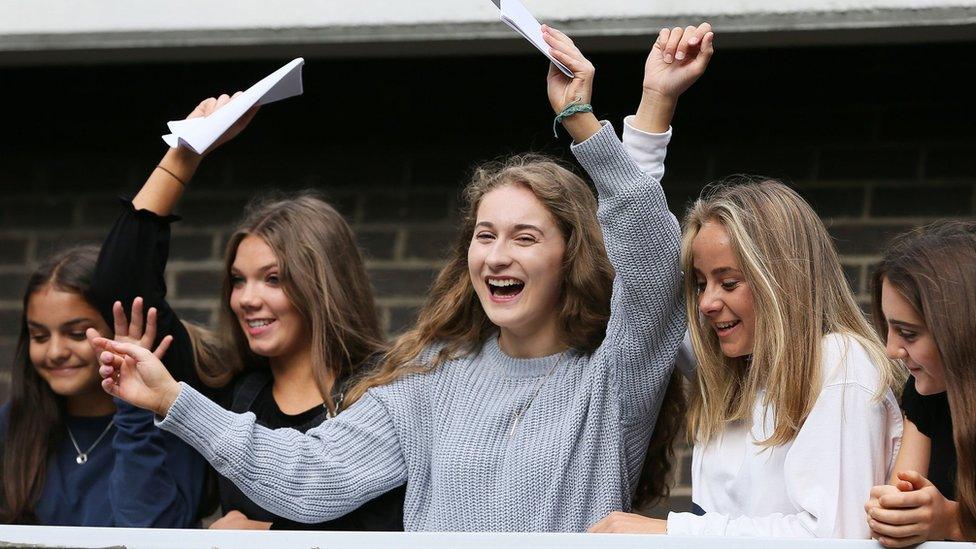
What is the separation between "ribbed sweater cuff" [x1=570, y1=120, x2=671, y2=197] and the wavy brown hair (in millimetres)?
290

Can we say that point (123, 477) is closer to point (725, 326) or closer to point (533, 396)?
point (533, 396)

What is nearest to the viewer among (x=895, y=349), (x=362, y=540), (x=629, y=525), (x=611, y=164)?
(x=362, y=540)

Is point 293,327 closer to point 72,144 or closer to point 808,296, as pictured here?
point 808,296

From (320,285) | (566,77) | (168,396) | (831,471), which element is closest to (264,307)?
(320,285)

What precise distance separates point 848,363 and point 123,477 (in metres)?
1.48

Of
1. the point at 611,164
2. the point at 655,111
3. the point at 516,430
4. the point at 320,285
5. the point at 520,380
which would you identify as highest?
the point at 655,111

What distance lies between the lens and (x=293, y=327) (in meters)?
3.32

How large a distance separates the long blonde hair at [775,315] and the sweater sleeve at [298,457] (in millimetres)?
602

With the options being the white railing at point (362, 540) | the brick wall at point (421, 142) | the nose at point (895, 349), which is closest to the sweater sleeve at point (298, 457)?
the white railing at point (362, 540)

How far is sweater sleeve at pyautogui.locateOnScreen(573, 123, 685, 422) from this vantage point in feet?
8.87

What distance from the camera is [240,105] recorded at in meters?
3.08

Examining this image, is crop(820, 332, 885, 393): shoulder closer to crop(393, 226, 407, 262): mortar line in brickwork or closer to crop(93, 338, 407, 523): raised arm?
crop(93, 338, 407, 523): raised arm

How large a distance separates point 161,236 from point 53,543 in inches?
39.6

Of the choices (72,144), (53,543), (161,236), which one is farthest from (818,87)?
(53,543)
